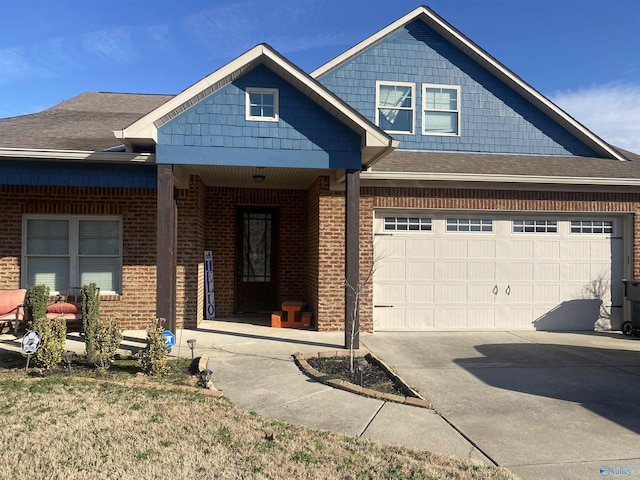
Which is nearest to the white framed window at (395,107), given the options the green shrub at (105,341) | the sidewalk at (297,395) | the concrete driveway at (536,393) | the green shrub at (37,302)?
the concrete driveway at (536,393)

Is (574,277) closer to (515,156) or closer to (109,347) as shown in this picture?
(515,156)

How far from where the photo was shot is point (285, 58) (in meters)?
7.73

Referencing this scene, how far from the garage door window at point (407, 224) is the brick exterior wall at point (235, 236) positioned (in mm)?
2261

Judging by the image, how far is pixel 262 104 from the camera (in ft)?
26.3

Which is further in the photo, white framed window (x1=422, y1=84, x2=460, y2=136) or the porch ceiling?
white framed window (x1=422, y1=84, x2=460, y2=136)

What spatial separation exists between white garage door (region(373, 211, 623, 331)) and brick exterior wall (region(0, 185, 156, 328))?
15.1ft

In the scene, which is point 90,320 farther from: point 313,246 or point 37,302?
point 313,246

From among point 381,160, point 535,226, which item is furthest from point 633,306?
point 381,160

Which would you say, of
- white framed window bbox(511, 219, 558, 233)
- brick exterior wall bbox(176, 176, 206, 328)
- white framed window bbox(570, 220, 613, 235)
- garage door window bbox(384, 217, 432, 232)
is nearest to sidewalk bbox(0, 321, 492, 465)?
brick exterior wall bbox(176, 176, 206, 328)

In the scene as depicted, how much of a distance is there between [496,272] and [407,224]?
7.19ft

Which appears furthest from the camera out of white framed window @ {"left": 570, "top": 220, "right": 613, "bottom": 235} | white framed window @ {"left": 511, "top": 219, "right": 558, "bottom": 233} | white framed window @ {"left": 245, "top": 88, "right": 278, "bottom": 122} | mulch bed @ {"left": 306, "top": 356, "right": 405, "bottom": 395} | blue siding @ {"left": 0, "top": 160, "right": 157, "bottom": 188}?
white framed window @ {"left": 570, "top": 220, "right": 613, "bottom": 235}

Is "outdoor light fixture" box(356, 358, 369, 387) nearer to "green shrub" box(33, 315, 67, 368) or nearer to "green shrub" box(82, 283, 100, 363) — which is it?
"green shrub" box(82, 283, 100, 363)

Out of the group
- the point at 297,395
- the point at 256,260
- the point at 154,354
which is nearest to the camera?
the point at 297,395

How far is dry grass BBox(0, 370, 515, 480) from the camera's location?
12.1 ft
